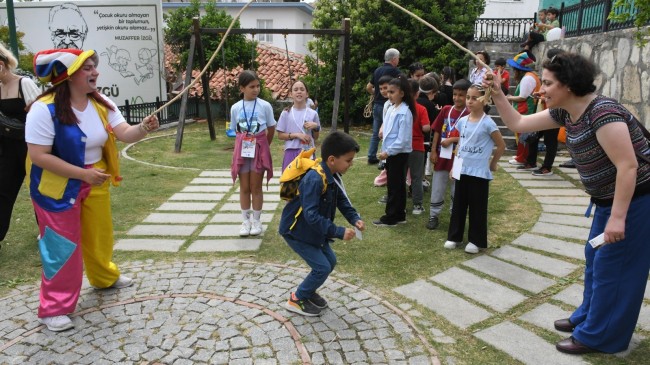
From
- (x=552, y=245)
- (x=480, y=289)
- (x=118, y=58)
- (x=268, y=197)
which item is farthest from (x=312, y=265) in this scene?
(x=118, y=58)

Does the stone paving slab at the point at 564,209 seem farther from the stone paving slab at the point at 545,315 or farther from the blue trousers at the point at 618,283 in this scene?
the blue trousers at the point at 618,283

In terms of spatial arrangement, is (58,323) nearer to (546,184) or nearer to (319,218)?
(319,218)

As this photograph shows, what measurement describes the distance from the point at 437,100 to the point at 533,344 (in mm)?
4823

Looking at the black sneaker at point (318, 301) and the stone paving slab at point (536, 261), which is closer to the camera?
the black sneaker at point (318, 301)

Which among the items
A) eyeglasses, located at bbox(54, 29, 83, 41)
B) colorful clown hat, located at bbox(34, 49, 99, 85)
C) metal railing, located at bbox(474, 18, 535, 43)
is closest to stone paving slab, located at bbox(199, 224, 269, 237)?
colorful clown hat, located at bbox(34, 49, 99, 85)

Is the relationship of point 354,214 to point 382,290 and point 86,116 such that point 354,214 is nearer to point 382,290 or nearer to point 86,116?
point 382,290

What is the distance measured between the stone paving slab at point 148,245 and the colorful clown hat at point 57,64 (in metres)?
2.06

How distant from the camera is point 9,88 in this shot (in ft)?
15.9

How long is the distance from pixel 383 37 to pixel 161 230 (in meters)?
9.68

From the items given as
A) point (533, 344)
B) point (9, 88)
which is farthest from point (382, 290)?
point (9, 88)

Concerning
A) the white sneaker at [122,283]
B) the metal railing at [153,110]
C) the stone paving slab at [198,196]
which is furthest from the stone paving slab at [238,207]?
the metal railing at [153,110]

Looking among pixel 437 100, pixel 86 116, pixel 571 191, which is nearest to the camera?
pixel 86 116

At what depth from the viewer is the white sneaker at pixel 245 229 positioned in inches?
215

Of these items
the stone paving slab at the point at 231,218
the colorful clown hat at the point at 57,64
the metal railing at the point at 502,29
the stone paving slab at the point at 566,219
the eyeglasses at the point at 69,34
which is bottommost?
the stone paving slab at the point at 231,218
